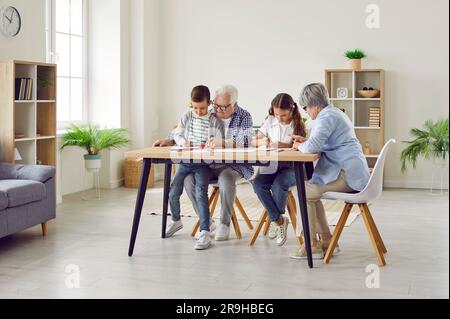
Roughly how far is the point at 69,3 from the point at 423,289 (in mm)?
5764

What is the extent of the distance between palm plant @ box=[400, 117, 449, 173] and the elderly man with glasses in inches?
132

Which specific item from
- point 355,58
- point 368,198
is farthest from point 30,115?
point 355,58

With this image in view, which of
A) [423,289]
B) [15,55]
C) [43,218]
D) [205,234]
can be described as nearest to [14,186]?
[43,218]


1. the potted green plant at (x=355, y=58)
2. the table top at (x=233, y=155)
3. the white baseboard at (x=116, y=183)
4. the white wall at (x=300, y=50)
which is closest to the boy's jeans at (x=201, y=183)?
the table top at (x=233, y=155)

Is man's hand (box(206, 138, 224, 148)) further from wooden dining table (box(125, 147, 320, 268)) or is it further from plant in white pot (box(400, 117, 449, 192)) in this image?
plant in white pot (box(400, 117, 449, 192))

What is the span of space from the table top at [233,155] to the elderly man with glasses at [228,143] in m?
0.36

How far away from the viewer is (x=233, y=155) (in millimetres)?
4414

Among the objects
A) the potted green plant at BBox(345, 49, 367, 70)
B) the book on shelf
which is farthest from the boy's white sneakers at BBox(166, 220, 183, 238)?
the potted green plant at BBox(345, 49, 367, 70)

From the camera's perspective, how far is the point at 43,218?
5.31 meters

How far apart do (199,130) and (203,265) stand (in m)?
1.18

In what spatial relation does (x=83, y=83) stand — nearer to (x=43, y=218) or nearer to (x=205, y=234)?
(x=43, y=218)

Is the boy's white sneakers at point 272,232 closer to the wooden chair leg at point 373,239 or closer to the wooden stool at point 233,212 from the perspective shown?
the wooden stool at point 233,212
